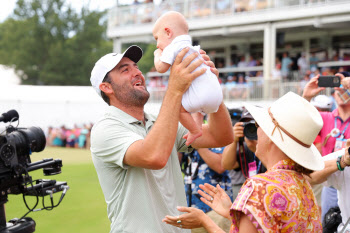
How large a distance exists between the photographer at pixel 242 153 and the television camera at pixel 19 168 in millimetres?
1653

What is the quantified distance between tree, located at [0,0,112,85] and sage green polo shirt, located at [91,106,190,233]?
156ft

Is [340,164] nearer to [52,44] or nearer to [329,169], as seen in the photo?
[329,169]

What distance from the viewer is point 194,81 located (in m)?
2.31

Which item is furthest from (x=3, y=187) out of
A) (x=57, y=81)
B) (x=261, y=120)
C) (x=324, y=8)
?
(x=57, y=81)

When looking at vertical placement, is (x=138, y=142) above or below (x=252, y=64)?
below

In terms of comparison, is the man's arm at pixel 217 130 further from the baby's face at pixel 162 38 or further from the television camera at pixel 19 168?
the television camera at pixel 19 168

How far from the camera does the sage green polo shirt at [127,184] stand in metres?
2.37

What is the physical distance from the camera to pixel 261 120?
229cm

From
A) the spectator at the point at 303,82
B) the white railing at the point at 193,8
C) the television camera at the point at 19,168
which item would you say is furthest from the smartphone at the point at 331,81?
the white railing at the point at 193,8

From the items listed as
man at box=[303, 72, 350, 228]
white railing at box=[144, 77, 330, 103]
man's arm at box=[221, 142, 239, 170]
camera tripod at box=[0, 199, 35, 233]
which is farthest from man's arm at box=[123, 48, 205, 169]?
white railing at box=[144, 77, 330, 103]

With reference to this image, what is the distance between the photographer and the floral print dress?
199cm

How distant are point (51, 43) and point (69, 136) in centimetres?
2872

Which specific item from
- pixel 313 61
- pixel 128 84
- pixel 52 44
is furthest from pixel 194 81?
pixel 52 44

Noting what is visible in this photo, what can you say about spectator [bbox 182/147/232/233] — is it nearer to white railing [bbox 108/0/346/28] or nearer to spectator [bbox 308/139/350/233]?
spectator [bbox 308/139/350/233]
